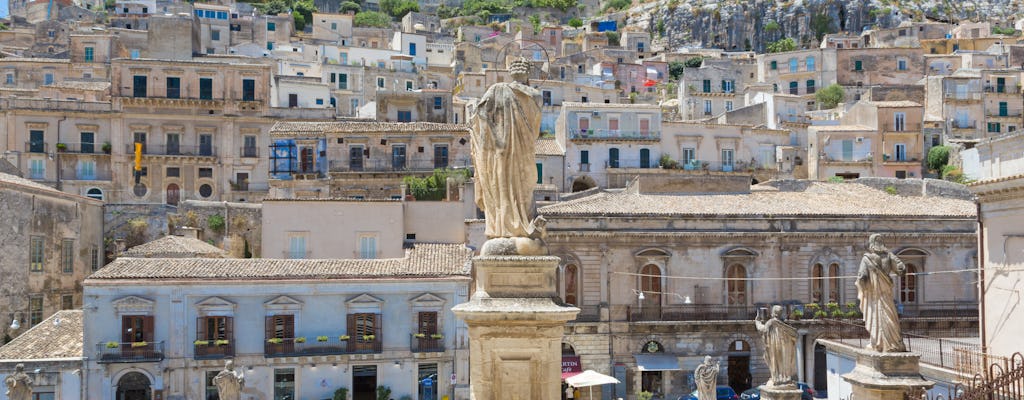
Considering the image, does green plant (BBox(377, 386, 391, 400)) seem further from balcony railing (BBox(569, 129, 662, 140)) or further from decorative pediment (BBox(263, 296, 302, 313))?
balcony railing (BBox(569, 129, 662, 140))

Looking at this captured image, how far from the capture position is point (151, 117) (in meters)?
57.1

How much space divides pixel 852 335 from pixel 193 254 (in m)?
22.9

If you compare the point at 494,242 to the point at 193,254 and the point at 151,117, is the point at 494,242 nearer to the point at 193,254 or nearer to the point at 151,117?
the point at 193,254

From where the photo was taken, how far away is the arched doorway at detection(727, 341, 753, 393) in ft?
134

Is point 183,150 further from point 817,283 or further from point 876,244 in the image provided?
point 876,244

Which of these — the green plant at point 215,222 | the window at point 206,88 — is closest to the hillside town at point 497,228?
the green plant at point 215,222

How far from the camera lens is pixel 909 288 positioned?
42.4 meters

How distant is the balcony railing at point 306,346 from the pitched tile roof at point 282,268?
1921 millimetres

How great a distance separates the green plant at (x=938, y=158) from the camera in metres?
60.8

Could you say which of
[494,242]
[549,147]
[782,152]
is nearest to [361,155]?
[549,147]

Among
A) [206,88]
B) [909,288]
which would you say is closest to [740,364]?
[909,288]

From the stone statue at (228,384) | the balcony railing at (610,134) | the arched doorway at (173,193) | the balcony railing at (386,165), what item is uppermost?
the balcony railing at (610,134)

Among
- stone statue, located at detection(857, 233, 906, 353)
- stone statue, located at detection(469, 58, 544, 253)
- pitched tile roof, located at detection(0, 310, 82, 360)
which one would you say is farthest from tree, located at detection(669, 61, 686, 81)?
stone statue, located at detection(469, 58, 544, 253)

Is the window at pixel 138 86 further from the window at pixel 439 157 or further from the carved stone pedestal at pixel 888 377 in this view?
the carved stone pedestal at pixel 888 377
